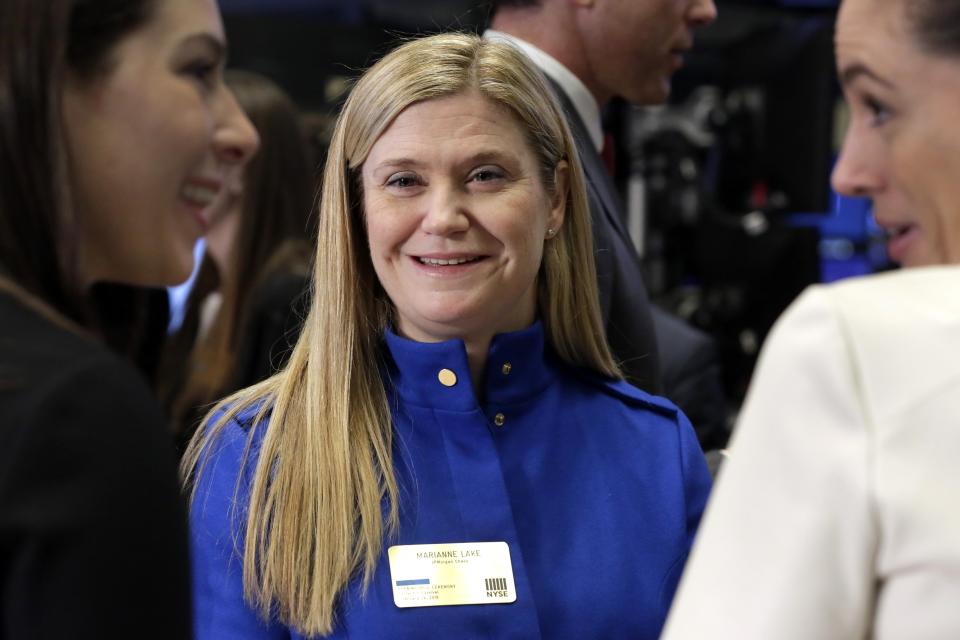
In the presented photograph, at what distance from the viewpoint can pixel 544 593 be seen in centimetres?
176

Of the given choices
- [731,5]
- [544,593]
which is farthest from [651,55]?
[731,5]

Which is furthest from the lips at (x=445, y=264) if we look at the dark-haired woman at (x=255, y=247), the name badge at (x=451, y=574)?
the dark-haired woman at (x=255, y=247)

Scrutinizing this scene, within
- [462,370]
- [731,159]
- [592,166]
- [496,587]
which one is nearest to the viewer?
[496,587]

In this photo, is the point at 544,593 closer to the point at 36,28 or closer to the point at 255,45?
the point at 36,28

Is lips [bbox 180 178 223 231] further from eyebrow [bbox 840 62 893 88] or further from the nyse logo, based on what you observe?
Answer: the nyse logo

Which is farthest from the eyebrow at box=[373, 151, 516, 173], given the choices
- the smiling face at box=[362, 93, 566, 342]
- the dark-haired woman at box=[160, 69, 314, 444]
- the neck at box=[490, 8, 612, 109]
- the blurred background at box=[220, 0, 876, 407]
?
the blurred background at box=[220, 0, 876, 407]

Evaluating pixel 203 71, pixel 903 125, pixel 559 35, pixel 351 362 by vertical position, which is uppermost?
pixel 559 35

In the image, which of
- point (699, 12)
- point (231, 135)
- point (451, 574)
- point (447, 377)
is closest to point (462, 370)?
point (447, 377)

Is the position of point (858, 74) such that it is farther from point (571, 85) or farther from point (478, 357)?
point (571, 85)

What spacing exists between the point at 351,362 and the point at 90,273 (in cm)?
83

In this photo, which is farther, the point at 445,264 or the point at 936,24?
the point at 445,264

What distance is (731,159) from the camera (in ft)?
23.7

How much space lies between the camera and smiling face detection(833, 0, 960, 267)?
3.27 feet

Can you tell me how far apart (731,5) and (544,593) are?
692 cm
